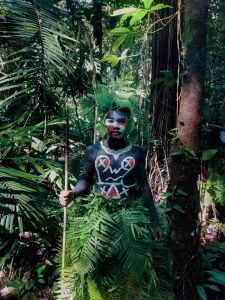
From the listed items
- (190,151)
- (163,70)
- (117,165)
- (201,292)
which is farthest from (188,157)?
(163,70)

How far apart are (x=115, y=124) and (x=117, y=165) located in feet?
1.01

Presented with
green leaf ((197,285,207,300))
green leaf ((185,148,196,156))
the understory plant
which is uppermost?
green leaf ((185,148,196,156))

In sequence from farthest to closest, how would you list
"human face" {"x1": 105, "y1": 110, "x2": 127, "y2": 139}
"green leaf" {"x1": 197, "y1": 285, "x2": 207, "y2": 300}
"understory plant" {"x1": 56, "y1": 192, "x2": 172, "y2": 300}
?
"green leaf" {"x1": 197, "y1": 285, "x2": 207, "y2": 300} → "human face" {"x1": 105, "y1": 110, "x2": 127, "y2": 139} → "understory plant" {"x1": 56, "y1": 192, "x2": 172, "y2": 300}

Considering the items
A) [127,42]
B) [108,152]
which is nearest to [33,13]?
[127,42]

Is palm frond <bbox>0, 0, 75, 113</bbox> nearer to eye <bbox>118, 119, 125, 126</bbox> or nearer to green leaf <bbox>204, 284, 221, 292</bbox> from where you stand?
eye <bbox>118, 119, 125, 126</bbox>

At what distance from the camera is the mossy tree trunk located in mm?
2455

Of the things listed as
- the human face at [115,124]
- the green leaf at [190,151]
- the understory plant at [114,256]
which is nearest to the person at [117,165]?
the human face at [115,124]

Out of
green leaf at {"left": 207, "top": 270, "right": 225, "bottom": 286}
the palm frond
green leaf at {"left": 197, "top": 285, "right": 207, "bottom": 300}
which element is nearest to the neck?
the palm frond

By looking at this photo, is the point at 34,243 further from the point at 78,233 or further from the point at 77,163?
the point at 78,233

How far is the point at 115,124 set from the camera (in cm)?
260

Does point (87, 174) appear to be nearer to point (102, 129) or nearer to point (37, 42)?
point (102, 129)

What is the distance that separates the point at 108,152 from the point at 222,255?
1.87m

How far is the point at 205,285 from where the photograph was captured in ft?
9.68

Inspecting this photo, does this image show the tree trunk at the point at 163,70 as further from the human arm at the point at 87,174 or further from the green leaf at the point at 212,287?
the green leaf at the point at 212,287
